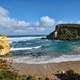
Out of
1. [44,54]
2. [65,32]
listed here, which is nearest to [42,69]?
[44,54]

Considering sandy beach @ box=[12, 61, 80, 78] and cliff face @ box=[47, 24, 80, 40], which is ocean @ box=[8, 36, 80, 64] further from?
cliff face @ box=[47, 24, 80, 40]

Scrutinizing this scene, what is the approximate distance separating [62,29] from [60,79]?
80503mm

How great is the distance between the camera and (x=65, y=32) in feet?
298

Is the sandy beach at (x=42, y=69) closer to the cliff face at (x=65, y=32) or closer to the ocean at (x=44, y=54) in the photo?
the ocean at (x=44, y=54)

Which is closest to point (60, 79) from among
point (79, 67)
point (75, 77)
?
point (75, 77)

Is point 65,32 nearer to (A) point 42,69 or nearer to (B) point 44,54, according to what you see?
(B) point 44,54

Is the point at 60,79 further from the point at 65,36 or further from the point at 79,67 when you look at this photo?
the point at 65,36

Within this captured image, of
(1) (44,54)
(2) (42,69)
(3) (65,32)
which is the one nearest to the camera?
(2) (42,69)

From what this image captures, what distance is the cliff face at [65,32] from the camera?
90.3 meters

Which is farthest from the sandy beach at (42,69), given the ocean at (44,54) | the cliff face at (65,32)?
the cliff face at (65,32)

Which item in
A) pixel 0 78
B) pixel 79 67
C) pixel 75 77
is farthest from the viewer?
pixel 79 67

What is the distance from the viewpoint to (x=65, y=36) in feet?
298

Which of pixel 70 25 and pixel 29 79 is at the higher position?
pixel 70 25

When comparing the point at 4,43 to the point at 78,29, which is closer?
the point at 4,43
